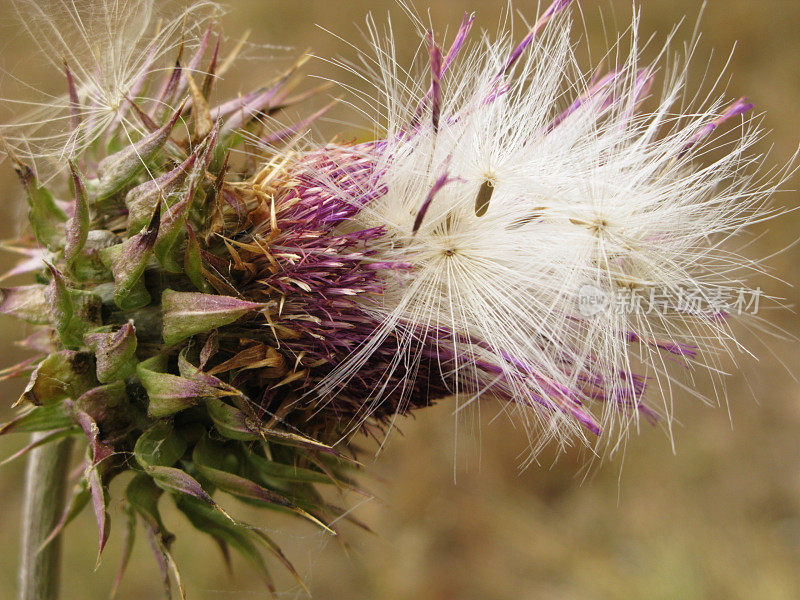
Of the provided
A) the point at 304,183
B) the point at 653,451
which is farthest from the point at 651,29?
the point at 304,183

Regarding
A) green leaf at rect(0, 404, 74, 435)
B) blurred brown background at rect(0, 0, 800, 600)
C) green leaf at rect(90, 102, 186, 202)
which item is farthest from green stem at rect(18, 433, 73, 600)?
blurred brown background at rect(0, 0, 800, 600)

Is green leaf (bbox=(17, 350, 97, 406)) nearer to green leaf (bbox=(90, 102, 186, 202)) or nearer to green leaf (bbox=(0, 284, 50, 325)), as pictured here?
green leaf (bbox=(0, 284, 50, 325))

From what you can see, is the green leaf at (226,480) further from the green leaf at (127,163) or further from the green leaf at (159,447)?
the green leaf at (127,163)

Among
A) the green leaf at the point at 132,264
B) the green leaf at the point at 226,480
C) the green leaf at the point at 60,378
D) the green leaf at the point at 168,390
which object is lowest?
the green leaf at the point at 226,480

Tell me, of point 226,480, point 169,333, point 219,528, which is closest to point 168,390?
point 169,333

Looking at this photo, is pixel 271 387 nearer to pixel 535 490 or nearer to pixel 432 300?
pixel 432 300

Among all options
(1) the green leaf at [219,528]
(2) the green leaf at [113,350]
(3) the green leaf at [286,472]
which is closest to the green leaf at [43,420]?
(2) the green leaf at [113,350]

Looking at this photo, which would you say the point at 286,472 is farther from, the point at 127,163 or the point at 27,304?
the point at 127,163
